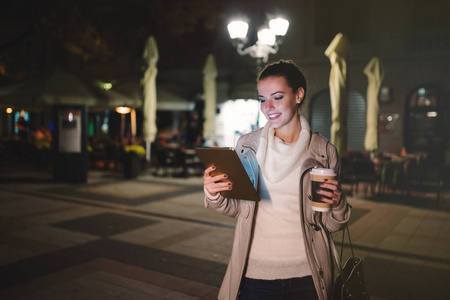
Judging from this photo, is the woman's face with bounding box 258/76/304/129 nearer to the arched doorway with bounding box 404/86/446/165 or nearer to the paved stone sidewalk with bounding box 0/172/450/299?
the paved stone sidewalk with bounding box 0/172/450/299

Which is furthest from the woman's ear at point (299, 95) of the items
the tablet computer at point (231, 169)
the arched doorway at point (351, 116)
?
the arched doorway at point (351, 116)

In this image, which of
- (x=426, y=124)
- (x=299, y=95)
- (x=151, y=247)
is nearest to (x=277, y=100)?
(x=299, y=95)

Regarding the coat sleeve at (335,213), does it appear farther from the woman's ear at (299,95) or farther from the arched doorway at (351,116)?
the arched doorway at (351,116)

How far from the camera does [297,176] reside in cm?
214

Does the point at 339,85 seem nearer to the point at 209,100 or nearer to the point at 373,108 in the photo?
the point at 373,108

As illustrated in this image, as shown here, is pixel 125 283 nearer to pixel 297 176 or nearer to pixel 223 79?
pixel 297 176

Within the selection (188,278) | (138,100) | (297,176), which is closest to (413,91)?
(138,100)

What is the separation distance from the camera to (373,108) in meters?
12.0

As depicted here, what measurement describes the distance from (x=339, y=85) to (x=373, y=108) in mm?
→ 2748

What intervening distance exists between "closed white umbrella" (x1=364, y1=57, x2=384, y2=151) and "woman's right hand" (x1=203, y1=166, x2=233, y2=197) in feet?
34.8

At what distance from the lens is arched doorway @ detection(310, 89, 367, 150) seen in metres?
17.9

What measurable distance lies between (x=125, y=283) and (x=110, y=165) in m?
13.6

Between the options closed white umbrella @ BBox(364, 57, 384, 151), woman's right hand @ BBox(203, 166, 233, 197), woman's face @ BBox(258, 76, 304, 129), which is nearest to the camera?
woman's right hand @ BBox(203, 166, 233, 197)

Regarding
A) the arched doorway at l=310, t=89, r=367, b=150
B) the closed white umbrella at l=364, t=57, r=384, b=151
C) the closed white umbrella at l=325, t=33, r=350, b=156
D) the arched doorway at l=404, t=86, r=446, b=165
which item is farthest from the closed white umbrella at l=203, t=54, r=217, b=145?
the arched doorway at l=404, t=86, r=446, b=165
